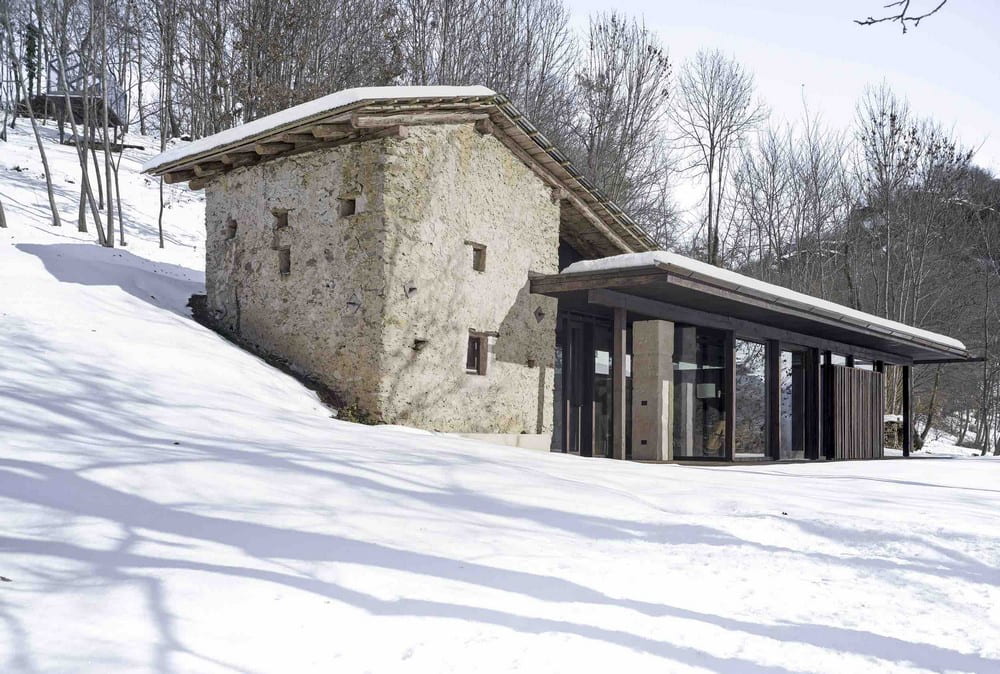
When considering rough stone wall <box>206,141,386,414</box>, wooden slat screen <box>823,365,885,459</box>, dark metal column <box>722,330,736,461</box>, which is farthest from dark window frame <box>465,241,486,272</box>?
wooden slat screen <box>823,365,885,459</box>

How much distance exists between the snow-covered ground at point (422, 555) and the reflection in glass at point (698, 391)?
573 centimetres

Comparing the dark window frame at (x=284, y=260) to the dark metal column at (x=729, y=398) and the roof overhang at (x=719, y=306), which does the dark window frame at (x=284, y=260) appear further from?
the dark metal column at (x=729, y=398)

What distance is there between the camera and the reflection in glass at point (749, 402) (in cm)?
1742

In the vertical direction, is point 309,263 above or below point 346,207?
below

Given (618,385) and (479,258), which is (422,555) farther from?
(479,258)

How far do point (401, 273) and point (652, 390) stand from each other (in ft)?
14.0

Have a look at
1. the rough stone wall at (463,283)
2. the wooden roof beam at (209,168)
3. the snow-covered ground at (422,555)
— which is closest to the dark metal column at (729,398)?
the rough stone wall at (463,283)

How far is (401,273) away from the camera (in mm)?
9992

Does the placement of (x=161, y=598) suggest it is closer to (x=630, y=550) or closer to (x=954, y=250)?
(x=630, y=550)

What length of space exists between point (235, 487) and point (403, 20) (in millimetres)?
20640

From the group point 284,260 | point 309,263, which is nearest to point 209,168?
point 284,260

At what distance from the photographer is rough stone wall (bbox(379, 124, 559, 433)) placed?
10.0 meters

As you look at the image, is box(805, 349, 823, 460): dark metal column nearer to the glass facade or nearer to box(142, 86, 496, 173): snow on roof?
the glass facade

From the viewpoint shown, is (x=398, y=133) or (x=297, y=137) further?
(x=297, y=137)
